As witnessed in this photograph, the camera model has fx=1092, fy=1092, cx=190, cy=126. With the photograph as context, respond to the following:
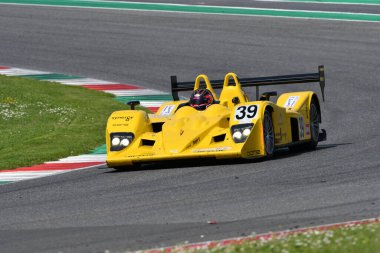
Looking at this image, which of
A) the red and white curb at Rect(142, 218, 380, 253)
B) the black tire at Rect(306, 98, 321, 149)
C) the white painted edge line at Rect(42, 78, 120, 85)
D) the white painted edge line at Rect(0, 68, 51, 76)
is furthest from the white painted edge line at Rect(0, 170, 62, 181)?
the white painted edge line at Rect(0, 68, 51, 76)

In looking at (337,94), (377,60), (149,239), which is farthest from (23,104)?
(149,239)

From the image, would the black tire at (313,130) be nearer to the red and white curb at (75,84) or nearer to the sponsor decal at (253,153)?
the sponsor decal at (253,153)

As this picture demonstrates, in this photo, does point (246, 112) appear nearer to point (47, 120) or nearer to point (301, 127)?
point (301, 127)

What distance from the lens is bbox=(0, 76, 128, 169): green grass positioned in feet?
54.2

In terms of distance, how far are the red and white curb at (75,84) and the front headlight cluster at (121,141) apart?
0.71 meters

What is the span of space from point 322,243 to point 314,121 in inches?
338

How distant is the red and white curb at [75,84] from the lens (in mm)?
14586

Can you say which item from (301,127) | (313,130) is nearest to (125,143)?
(301,127)

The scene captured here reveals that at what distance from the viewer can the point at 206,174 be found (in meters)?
13.3

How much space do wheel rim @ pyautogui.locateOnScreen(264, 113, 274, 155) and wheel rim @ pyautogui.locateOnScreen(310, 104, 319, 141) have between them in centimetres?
158

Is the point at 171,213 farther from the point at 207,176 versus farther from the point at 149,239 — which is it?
the point at 207,176

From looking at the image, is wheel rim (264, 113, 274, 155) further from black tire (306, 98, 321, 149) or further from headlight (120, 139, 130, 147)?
headlight (120, 139, 130, 147)

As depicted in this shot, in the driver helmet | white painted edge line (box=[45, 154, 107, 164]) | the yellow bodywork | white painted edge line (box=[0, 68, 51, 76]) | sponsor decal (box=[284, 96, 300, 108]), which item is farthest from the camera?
white painted edge line (box=[0, 68, 51, 76])

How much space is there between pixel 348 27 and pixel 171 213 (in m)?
19.9
